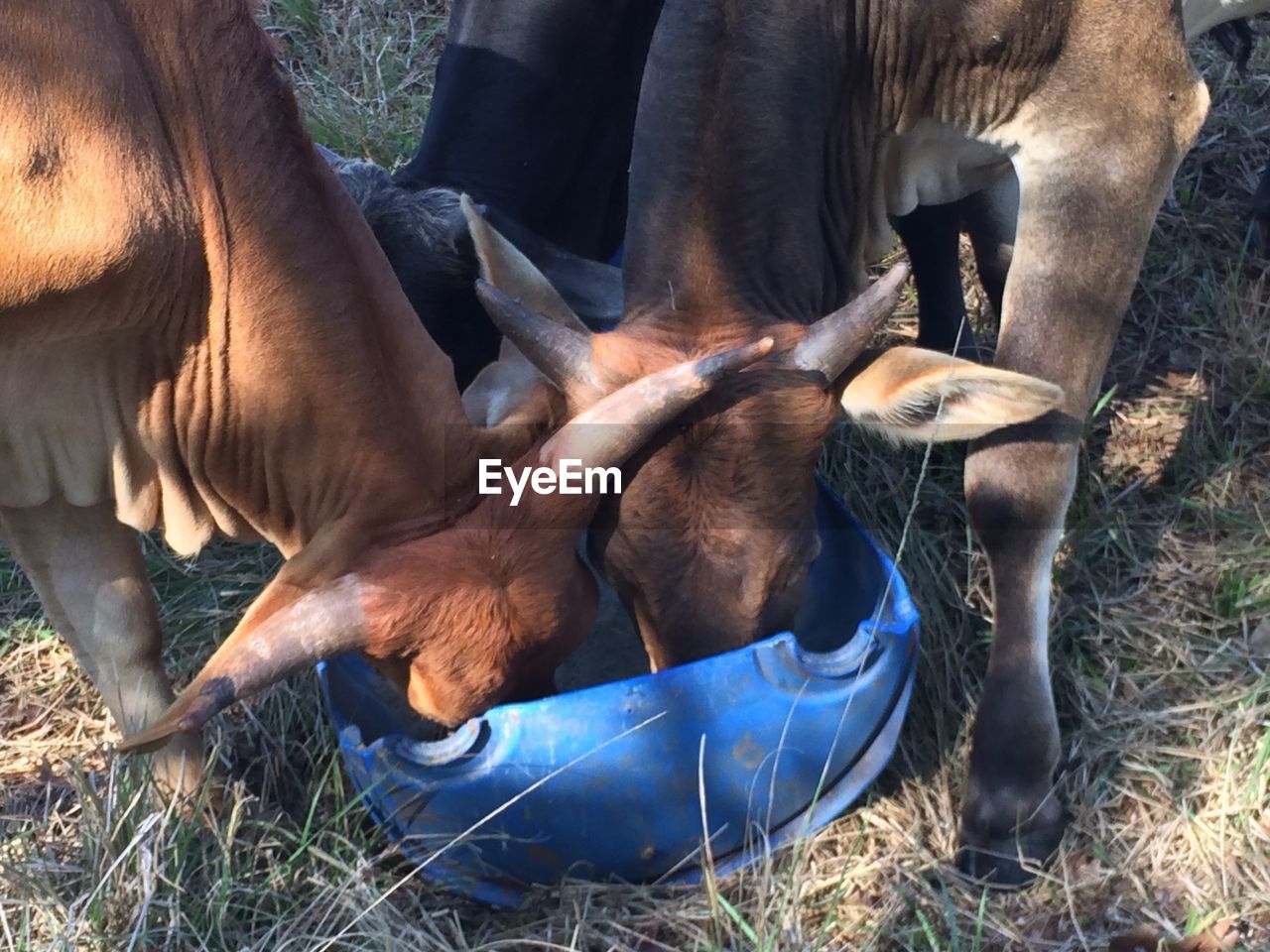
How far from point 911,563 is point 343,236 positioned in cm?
177

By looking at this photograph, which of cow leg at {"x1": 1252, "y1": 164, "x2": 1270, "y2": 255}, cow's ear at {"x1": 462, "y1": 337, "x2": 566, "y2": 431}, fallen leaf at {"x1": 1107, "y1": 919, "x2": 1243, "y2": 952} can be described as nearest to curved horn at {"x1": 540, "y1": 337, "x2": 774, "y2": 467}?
cow's ear at {"x1": 462, "y1": 337, "x2": 566, "y2": 431}

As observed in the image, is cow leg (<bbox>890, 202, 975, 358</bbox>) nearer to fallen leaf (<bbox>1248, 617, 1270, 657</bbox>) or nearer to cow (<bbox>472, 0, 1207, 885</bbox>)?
cow (<bbox>472, 0, 1207, 885</bbox>)

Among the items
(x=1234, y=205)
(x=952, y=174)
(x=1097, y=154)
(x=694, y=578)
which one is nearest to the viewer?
(x=694, y=578)

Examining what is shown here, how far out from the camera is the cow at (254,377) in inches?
88.3

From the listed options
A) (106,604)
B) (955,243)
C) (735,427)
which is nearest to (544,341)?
(735,427)

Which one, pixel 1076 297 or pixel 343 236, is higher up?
pixel 343 236

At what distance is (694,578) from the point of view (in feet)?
8.72

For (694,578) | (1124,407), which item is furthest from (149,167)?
(1124,407)

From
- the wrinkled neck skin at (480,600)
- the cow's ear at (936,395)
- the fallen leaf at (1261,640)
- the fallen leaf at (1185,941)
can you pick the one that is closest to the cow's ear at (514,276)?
the wrinkled neck skin at (480,600)

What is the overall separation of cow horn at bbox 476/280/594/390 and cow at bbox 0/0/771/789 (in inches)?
6.1

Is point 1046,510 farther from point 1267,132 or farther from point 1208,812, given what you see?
point 1267,132

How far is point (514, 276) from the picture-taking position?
2.90m

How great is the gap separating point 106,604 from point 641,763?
3.80 ft

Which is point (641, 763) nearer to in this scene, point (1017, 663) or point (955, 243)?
point (1017, 663)
